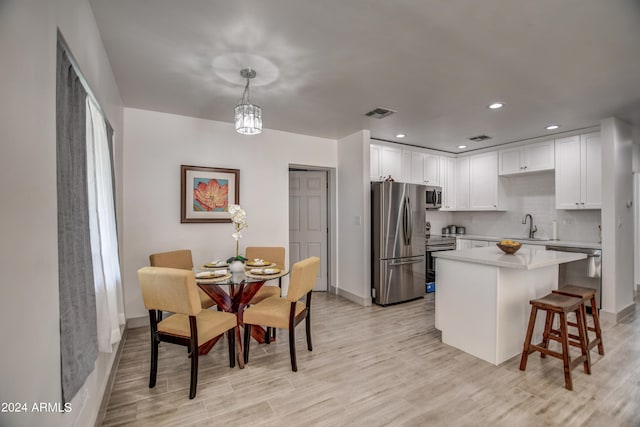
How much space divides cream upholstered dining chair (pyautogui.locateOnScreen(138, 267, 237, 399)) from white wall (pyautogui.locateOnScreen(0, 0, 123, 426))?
Answer: 2.67 ft

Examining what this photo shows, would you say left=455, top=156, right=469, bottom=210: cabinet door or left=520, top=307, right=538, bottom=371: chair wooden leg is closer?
left=520, top=307, right=538, bottom=371: chair wooden leg

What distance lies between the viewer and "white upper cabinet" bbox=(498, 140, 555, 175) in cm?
465

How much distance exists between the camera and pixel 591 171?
13.8 feet

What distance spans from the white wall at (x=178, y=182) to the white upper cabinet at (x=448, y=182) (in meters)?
2.92

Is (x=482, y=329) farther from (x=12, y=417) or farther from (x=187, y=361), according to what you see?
(x=12, y=417)

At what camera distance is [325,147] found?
4.89 m

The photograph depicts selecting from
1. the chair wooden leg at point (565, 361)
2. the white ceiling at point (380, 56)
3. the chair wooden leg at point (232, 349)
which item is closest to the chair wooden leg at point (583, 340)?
the chair wooden leg at point (565, 361)

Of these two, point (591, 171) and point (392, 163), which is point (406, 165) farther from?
point (591, 171)

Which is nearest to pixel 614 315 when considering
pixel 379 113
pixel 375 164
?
pixel 375 164

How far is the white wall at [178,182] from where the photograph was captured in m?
3.50

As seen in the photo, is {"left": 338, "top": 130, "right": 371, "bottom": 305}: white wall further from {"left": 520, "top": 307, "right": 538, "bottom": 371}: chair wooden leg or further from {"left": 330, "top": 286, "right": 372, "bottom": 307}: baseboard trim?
{"left": 520, "top": 307, "right": 538, "bottom": 371}: chair wooden leg

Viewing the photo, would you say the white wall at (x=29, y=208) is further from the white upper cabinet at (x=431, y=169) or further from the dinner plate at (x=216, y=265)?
the white upper cabinet at (x=431, y=169)

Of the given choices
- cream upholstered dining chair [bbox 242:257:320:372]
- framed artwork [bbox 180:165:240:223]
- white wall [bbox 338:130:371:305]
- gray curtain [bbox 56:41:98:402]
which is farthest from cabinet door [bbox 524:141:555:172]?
gray curtain [bbox 56:41:98:402]

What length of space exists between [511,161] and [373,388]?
4690mm
